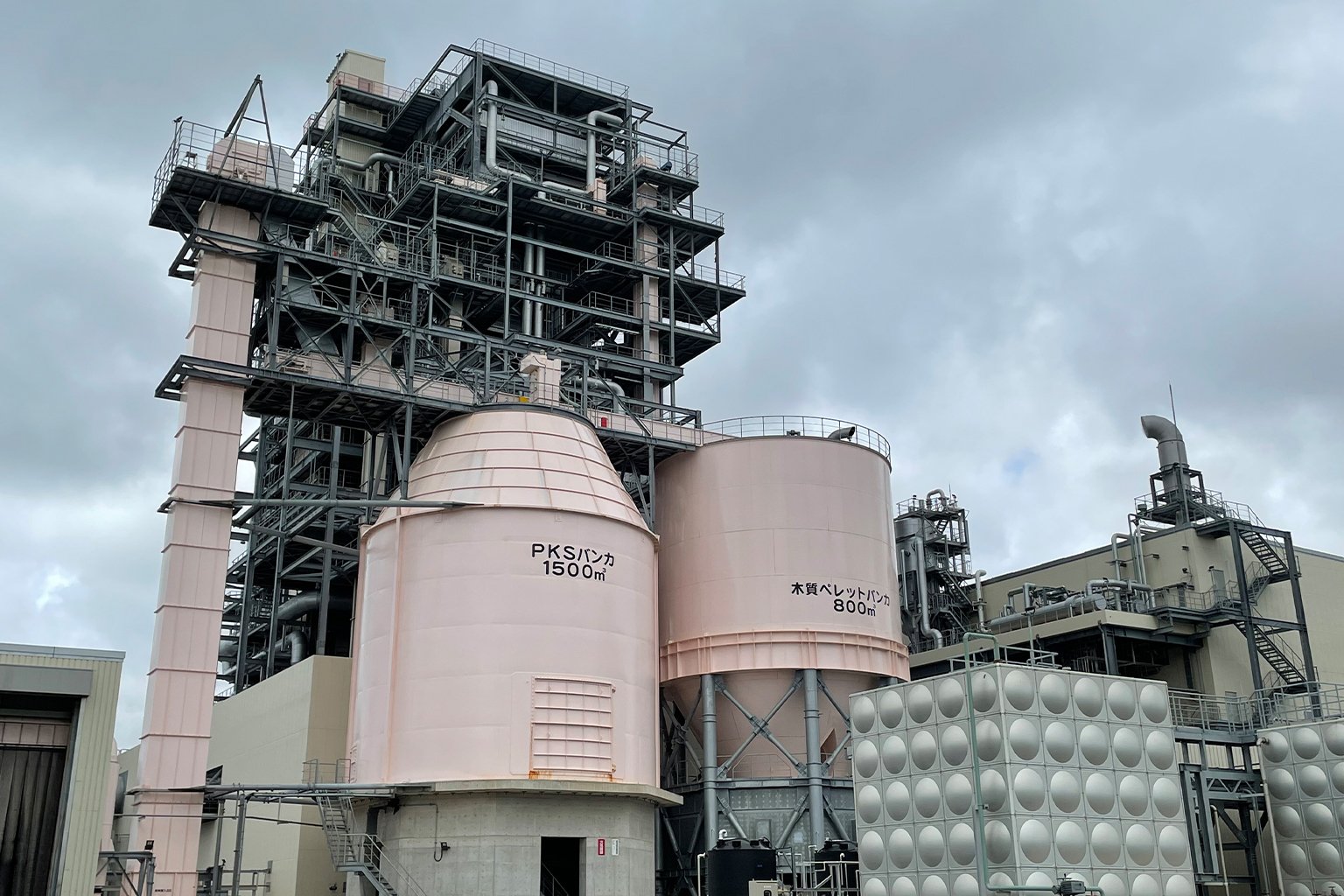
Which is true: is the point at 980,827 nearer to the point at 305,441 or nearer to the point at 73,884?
the point at 73,884

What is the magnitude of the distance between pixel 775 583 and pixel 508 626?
1079 cm

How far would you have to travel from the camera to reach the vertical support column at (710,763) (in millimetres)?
41688

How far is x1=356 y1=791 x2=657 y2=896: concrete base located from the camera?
33.9 meters

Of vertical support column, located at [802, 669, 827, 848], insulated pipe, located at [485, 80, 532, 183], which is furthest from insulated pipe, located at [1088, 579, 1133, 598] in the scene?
insulated pipe, located at [485, 80, 532, 183]

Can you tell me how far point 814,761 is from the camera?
136 ft

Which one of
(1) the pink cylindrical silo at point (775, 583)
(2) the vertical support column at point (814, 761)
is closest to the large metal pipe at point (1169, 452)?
(1) the pink cylindrical silo at point (775, 583)

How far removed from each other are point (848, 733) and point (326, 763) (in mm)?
16588

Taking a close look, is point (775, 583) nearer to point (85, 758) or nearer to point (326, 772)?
point (326, 772)

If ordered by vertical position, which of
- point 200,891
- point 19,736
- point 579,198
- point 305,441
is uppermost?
point 579,198

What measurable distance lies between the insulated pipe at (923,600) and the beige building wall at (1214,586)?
1889 mm

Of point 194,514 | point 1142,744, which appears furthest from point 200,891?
point 1142,744

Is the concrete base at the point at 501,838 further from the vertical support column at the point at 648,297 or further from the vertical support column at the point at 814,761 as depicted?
the vertical support column at the point at 648,297

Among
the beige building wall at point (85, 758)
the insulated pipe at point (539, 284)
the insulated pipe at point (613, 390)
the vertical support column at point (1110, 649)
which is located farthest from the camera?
the insulated pipe at point (539, 284)

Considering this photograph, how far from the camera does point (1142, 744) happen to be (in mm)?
33406
